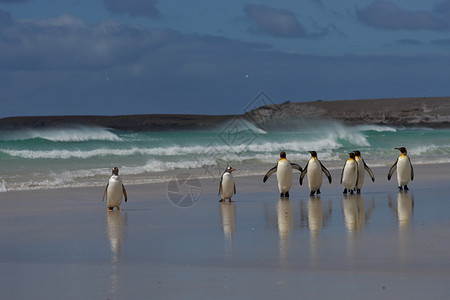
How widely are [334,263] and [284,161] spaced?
6492mm

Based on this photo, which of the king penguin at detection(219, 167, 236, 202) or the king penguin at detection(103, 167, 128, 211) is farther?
the king penguin at detection(219, 167, 236, 202)

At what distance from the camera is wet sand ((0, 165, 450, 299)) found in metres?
5.01

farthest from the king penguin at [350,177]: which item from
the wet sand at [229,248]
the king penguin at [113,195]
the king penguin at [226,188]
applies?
the king penguin at [113,195]

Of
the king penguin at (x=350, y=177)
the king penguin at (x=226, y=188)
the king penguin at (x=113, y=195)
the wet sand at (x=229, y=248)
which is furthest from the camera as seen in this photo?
the king penguin at (x=350, y=177)

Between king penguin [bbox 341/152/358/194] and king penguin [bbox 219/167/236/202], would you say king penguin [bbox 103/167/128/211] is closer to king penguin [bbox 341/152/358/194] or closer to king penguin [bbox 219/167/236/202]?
king penguin [bbox 219/167/236/202]

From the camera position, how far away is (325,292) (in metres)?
4.84

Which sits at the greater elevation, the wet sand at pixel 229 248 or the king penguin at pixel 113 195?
the king penguin at pixel 113 195

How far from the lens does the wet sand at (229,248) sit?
16.4ft

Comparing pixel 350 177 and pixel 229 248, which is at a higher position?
pixel 350 177

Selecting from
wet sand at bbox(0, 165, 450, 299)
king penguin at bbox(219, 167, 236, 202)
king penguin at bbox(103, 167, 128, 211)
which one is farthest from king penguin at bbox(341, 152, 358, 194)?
king penguin at bbox(103, 167, 128, 211)

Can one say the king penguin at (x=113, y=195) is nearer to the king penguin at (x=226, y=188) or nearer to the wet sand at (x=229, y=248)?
the wet sand at (x=229, y=248)

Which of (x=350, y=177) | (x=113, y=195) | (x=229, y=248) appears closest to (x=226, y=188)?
(x=113, y=195)

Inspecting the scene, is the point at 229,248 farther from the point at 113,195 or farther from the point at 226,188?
the point at 226,188

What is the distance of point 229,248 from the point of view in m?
6.57
